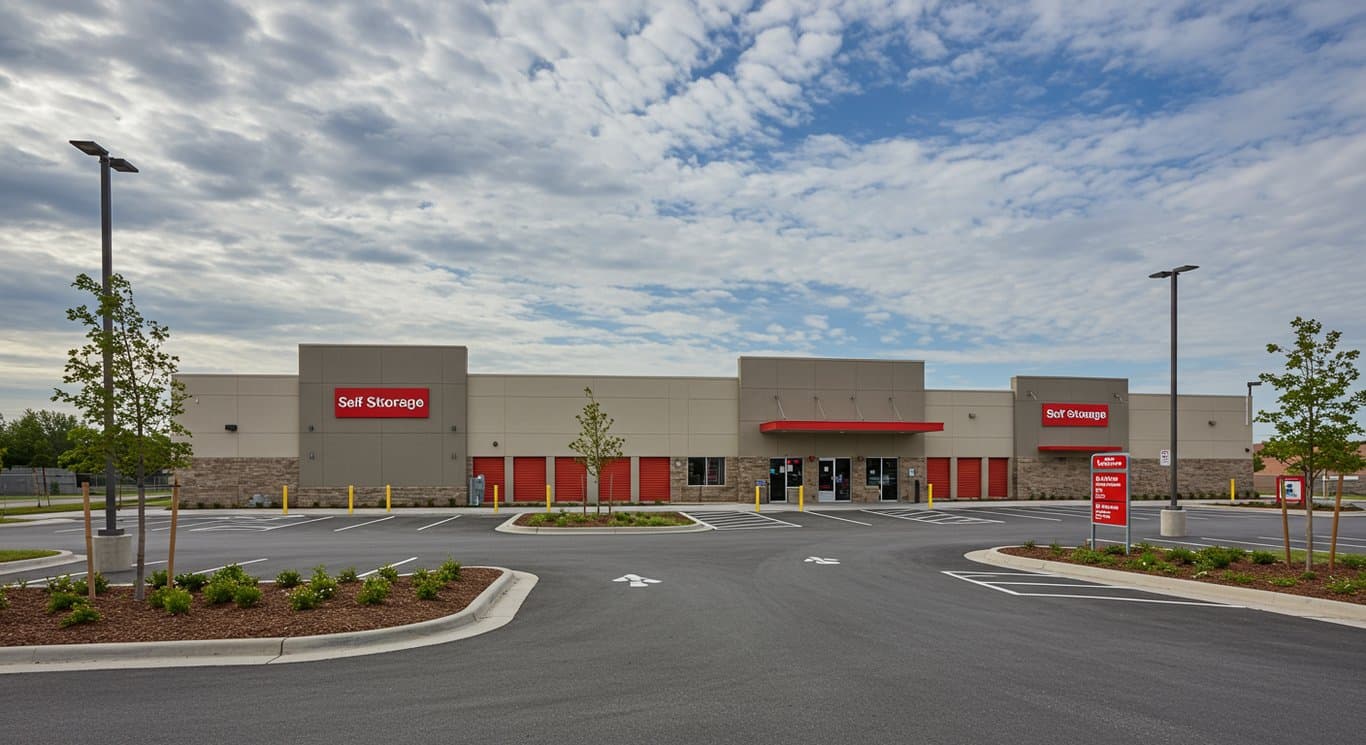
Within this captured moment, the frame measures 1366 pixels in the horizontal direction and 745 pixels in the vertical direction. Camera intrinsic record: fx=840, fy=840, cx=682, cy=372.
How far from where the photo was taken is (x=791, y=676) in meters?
8.06

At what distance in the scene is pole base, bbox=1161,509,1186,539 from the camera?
23000 mm

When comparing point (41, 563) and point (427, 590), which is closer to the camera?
point (427, 590)

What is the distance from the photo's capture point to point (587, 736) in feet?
20.7

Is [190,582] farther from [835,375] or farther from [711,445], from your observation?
[835,375]

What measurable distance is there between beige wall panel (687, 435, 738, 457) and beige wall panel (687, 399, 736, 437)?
184 millimetres

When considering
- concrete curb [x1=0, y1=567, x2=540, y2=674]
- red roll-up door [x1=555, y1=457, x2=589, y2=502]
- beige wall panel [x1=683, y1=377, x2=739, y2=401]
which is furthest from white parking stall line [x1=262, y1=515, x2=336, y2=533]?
concrete curb [x1=0, y1=567, x2=540, y2=674]

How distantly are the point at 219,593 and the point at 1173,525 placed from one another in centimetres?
2301

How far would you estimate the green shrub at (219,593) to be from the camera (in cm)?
1049

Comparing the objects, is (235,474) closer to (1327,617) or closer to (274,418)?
(274,418)

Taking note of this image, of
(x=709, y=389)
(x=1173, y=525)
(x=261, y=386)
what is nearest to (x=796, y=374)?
(x=709, y=389)

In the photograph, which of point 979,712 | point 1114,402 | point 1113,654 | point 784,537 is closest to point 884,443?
point 1114,402

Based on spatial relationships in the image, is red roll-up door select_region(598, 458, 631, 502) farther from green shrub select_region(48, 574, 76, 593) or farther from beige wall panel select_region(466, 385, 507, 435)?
green shrub select_region(48, 574, 76, 593)

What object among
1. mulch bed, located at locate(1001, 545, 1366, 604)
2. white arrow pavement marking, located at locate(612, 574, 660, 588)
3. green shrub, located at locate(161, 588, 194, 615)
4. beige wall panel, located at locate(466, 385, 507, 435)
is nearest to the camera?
green shrub, located at locate(161, 588, 194, 615)

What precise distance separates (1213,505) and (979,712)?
127 feet
